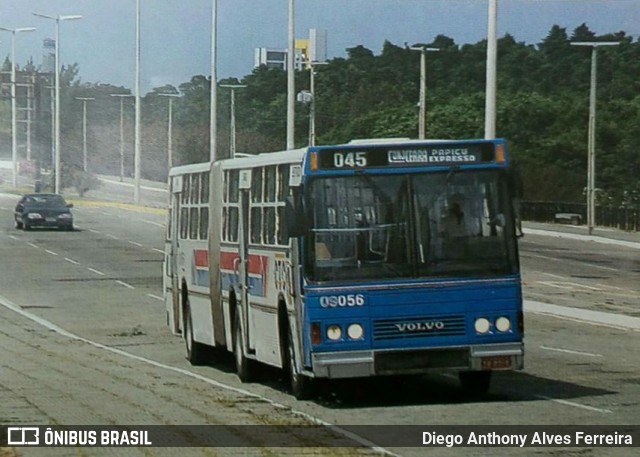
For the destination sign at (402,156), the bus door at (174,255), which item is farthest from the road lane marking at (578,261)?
the destination sign at (402,156)

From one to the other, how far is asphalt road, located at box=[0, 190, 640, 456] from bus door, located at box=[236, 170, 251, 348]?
81cm

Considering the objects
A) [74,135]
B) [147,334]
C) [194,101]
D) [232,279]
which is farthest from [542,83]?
[232,279]

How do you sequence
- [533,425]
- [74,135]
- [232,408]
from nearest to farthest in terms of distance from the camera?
1. [533,425]
2. [232,408]
3. [74,135]

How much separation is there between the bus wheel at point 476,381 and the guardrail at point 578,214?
62696 millimetres

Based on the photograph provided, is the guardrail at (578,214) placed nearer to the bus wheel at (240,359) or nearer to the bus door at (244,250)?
the bus wheel at (240,359)

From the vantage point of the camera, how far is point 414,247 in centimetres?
1662

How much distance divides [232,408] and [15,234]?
5206 cm

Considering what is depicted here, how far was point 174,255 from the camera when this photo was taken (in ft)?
82.0

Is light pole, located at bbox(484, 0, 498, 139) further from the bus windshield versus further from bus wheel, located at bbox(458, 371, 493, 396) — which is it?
the bus windshield

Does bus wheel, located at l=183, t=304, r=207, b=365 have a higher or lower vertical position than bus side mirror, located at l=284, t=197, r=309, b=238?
lower

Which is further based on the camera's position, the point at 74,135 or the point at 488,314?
the point at 74,135

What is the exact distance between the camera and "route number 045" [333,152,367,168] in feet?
55.3

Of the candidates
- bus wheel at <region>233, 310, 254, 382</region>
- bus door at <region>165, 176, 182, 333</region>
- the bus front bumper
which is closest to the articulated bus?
the bus front bumper

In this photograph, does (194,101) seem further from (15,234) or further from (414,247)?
(414,247)
